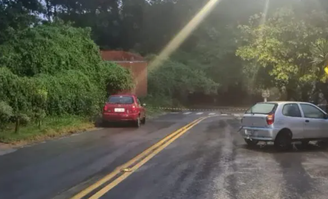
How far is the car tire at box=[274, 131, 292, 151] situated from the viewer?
537 inches

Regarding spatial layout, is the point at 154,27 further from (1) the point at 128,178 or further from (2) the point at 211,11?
(1) the point at 128,178

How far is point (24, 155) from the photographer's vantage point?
12.3 m

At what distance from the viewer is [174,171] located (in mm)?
9719

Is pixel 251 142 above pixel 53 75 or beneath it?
beneath

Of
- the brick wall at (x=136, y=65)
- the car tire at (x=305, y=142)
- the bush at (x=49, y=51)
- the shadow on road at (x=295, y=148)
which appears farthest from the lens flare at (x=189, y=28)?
the shadow on road at (x=295, y=148)

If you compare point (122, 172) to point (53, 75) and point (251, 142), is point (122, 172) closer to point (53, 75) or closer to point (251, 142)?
point (251, 142)

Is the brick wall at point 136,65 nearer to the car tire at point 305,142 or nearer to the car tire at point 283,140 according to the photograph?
the car tire at point 305,142

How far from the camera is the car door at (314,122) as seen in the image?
14.1 m

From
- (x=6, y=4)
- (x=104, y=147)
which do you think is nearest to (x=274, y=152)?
(x=104, y=147)

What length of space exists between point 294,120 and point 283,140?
0.68 meters

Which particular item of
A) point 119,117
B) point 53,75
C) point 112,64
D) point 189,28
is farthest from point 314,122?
point 189,28

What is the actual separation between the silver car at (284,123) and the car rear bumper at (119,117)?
342 inches

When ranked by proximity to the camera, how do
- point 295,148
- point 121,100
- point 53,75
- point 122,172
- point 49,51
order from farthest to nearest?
point 49,51 → point 53,75 → point 121,100 → point 295,148 → point 122,172

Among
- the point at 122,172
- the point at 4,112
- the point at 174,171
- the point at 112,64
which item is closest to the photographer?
the point at 122,172
